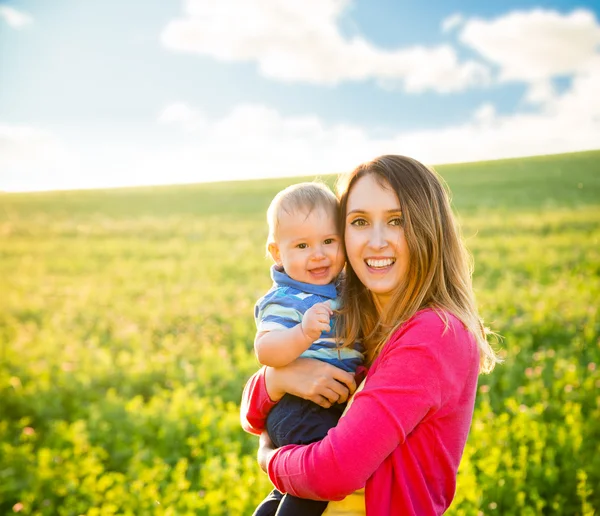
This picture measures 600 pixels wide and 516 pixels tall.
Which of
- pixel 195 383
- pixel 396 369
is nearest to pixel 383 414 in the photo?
pixel 396 369

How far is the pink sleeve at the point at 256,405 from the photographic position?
2.50 m

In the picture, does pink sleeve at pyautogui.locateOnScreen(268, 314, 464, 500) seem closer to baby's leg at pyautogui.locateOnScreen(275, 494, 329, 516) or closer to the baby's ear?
baby's leg at pyautogui.locateOnScreen(275, 494, 329, 516)

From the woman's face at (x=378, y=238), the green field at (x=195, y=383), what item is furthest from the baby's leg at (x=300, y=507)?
the green field at (x=195, y=383)

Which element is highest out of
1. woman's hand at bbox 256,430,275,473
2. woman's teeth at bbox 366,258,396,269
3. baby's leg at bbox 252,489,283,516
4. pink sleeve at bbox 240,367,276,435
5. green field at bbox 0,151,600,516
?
woman's teeth at bbox 366,258,396,269

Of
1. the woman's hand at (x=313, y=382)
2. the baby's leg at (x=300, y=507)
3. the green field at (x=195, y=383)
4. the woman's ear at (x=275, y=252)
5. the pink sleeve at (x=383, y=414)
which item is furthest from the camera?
the green field at (x=195, y=383)

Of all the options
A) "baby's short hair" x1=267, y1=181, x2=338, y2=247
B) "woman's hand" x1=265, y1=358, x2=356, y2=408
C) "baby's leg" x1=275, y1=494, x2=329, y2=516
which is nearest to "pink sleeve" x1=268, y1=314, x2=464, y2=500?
"baby's leg" x1=275, y1=494, x2=329, y2=516

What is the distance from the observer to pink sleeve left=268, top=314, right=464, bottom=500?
192 cm

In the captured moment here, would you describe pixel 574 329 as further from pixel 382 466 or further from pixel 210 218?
pixel 210 218

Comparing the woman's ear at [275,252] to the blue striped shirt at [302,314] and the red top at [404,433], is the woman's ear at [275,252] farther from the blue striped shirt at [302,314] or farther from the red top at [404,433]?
the red top at [404,433]

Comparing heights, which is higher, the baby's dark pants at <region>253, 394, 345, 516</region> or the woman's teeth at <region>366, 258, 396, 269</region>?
the woman's teeth at <region>366, 258, 396, 269</region>

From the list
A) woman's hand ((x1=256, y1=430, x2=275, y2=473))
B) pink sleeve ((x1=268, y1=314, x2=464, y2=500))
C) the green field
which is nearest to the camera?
pink sleeve ((x1=268, y1=314, x2=464, y2=500))

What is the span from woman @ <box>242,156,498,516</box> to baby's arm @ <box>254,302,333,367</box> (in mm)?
80

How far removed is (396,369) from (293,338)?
0.50 meters

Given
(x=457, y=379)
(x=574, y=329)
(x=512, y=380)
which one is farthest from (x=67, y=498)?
(x=574, y=329)
